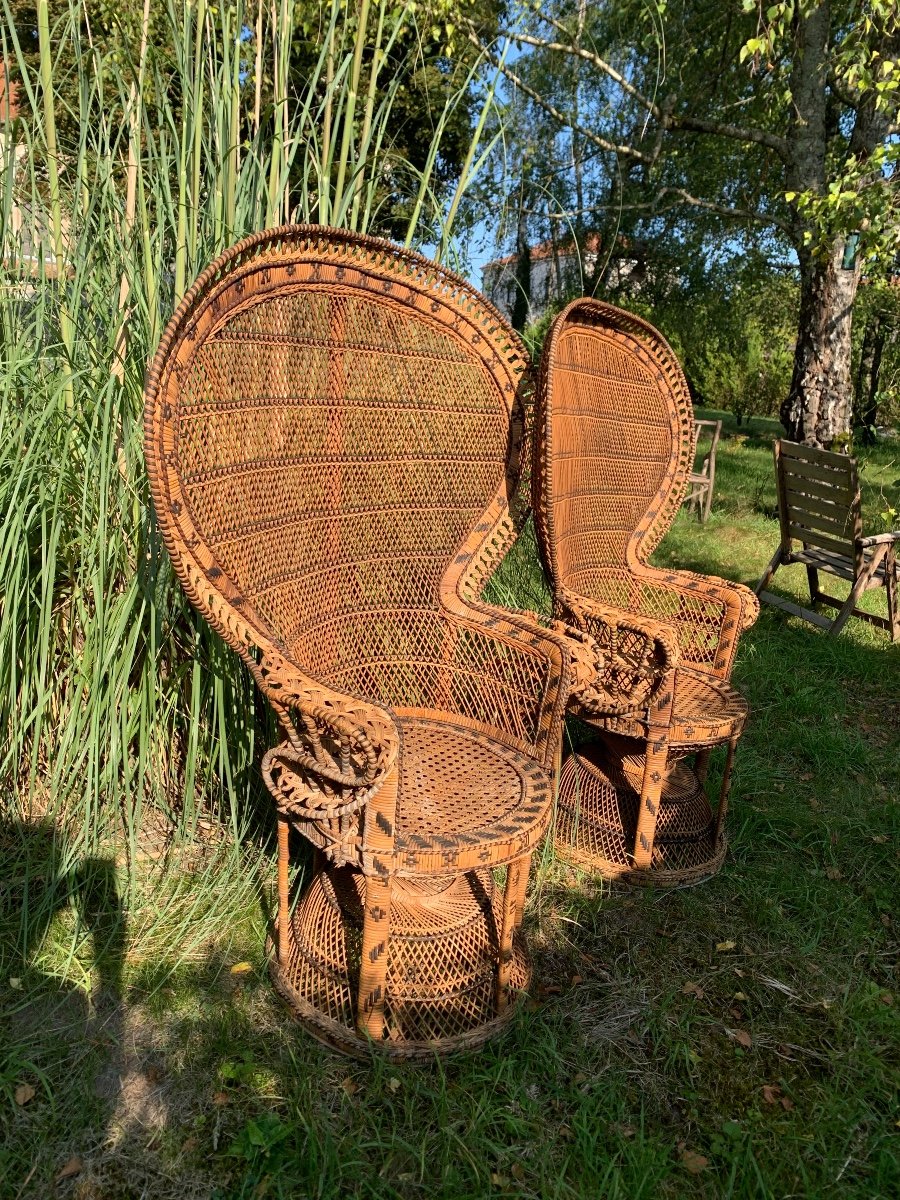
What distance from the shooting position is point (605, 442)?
2.61 meters

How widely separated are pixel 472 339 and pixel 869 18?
3181 mm

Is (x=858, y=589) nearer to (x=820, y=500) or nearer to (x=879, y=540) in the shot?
(x=879, y=540)

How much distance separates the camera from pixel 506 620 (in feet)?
6.77

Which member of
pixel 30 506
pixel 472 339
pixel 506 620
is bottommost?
pixel 506 620

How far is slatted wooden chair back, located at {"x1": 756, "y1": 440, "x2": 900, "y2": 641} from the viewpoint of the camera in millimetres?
4230

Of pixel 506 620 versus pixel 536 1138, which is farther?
pixel 506 620

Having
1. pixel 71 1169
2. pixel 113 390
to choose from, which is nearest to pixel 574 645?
pixel 113 390

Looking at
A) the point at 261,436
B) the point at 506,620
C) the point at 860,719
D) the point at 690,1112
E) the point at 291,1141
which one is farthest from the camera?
the point at 860,719

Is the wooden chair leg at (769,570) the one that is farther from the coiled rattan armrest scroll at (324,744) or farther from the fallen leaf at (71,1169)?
the fallen leaf at (71,1169)

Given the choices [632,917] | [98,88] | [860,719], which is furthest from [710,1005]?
[98,88]

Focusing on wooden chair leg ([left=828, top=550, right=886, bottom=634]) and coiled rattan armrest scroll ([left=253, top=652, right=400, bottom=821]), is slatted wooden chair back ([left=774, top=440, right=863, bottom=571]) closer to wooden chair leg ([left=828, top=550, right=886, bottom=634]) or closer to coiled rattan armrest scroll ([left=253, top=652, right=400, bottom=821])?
wooden chair leg ([left=828, top=550, right=886, bottom=634])

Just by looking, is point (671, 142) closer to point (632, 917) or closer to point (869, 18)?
point (869, 18)

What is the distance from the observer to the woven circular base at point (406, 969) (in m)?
1.70

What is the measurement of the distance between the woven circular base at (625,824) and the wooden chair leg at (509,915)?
1.99 ft
